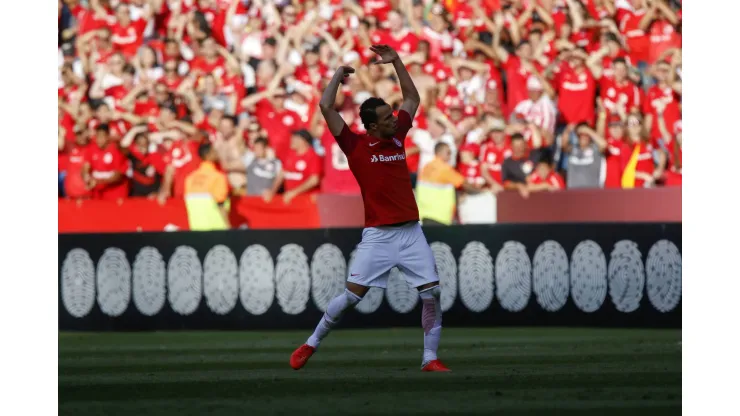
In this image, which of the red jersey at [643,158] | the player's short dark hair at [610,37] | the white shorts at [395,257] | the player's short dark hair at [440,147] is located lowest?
the white shorts at [395,257]

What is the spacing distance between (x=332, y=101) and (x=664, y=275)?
6357 millimetres

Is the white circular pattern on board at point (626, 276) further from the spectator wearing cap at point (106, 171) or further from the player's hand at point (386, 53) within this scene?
the spectator wearing cap at point (106, 171)

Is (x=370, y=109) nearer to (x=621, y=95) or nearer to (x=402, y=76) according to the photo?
(x=402, y=76)

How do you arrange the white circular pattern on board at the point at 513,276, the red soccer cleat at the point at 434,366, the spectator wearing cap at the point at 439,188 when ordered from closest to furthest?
the red soccer cleat at the point at 434,366 → the white circular pattern on board at the point at 513,276 → the spectator wearing cap at the point at 439,188

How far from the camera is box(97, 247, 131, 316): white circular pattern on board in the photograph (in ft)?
53.2

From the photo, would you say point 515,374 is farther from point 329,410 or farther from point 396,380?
point 329,410

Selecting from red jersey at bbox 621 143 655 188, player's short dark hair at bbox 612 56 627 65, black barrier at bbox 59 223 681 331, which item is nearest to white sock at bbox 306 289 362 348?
black barrier at bbox 59 223 681 331

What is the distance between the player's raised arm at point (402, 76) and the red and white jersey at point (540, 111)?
6.94 metres

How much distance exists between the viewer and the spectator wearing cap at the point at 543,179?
16.2 meters

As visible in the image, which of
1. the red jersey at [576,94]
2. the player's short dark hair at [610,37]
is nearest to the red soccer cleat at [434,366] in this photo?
the red jersey at [576,94]

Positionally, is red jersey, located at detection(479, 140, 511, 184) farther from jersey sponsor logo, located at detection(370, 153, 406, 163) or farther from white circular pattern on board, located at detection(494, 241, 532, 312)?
jersey sponsor logo, located at detection(370, 153, 406, 163)

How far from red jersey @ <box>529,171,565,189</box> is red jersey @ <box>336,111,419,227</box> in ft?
20.8

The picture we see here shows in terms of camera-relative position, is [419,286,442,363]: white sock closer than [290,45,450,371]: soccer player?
No

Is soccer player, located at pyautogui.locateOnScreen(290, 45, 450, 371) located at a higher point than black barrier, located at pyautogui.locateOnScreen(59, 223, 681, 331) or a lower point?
higher
